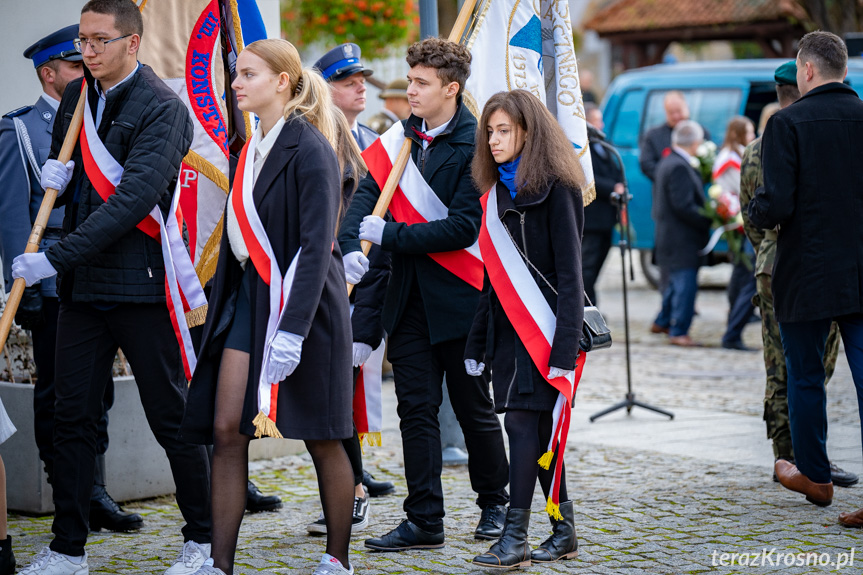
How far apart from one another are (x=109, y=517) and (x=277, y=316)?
6.11 ft

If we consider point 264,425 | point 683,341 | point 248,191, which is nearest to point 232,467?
point 264,425

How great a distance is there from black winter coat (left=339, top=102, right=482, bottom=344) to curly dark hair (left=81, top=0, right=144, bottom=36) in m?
1.20

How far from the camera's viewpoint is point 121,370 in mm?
6273

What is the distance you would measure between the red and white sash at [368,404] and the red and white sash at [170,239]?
0.88 meters

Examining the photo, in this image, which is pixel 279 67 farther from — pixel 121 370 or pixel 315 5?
pixel 315 5

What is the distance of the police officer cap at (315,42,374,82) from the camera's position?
6262 mm

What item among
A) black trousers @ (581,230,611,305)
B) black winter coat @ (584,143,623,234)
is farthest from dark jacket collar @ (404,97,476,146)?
black trousers @ (581,230,611,305)

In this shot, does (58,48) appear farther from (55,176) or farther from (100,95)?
(55,176)

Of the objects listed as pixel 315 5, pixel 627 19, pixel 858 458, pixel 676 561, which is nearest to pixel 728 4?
pixel 627 19

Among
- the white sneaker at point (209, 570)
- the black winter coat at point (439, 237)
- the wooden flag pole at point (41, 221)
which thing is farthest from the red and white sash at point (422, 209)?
the white sneaker at point (209, 570)

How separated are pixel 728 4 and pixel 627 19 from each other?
2603 millimetres

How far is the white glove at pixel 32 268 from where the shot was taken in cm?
446

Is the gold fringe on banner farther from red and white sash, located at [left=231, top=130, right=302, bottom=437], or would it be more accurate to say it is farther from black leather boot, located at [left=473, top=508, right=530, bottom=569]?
black leather boot, located at [left=473, top=508, right=530, bottom=569]

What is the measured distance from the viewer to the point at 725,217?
11883 millimetres
